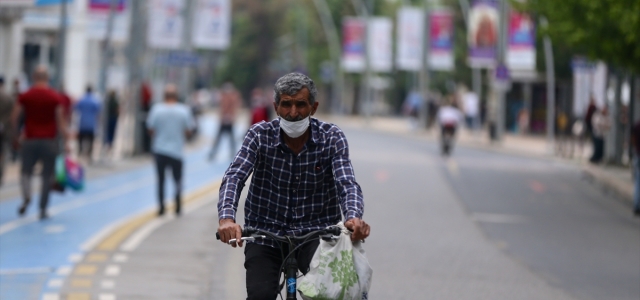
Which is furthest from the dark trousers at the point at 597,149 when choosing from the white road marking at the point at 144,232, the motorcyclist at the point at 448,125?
the white road marking at the point at 144,232

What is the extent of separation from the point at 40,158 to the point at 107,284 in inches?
213

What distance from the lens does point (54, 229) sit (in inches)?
589

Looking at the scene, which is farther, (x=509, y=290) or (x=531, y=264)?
(x=531, y=264)

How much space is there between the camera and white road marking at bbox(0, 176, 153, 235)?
604 inches

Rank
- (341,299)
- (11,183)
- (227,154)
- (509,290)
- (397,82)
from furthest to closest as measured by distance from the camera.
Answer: (397,82) → (227,154) → (11,183) → (509,290) → (341,299)

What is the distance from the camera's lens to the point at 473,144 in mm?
48531

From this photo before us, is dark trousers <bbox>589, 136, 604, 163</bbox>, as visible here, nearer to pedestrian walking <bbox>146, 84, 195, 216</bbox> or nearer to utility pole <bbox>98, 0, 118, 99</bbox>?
utility pole <bbox>98, 0, 118, 99</bbox>

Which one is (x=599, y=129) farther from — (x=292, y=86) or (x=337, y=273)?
(x=337, y=273)

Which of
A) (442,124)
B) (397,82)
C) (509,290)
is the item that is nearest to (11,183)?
(509,290)

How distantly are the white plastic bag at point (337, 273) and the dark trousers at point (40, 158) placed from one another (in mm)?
10472

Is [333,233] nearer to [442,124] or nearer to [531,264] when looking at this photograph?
[531,264]

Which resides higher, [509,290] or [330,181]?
[330,181]

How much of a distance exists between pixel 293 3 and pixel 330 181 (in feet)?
357

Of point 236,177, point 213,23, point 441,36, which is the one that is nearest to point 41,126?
point 236,177
